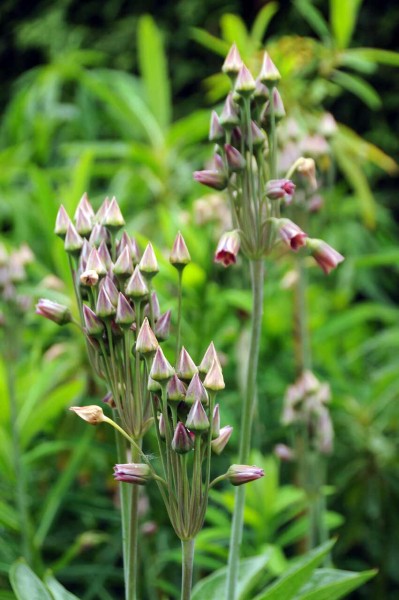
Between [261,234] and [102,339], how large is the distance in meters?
0.21

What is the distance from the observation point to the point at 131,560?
796mm

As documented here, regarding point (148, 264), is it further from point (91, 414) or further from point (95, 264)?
point (91, 414)

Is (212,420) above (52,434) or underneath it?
above

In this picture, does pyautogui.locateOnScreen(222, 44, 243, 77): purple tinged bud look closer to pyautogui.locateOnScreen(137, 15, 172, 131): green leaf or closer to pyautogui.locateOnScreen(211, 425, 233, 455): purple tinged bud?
pyautogui.locateOnScreen(211, 425, 233, 455): purple tinged bud

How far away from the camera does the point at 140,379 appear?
795mm

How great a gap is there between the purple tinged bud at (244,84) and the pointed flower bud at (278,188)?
0.30ft

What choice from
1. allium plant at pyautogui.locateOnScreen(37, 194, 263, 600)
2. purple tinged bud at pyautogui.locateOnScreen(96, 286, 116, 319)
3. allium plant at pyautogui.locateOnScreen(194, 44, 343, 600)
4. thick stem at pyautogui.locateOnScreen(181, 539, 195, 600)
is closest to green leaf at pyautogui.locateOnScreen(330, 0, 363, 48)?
allium plant at pyautogui.locateOnScreen(194, 44, 343, 600)

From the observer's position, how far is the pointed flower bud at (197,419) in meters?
0.70

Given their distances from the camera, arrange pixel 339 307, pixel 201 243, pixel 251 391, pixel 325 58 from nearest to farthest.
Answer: pixel 251 391 < pixel 201 243 < pixel 325 58 < pixel 339 307

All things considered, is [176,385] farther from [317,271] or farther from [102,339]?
[317,271]

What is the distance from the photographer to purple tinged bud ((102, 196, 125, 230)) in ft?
2.69

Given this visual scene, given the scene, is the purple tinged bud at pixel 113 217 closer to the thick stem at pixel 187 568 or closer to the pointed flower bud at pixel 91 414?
the pointed flower bud at pixel 91 414

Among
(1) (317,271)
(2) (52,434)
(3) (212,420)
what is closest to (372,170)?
(1) (317,271)

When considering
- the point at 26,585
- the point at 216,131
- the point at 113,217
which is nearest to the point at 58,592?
the point at 26,585
